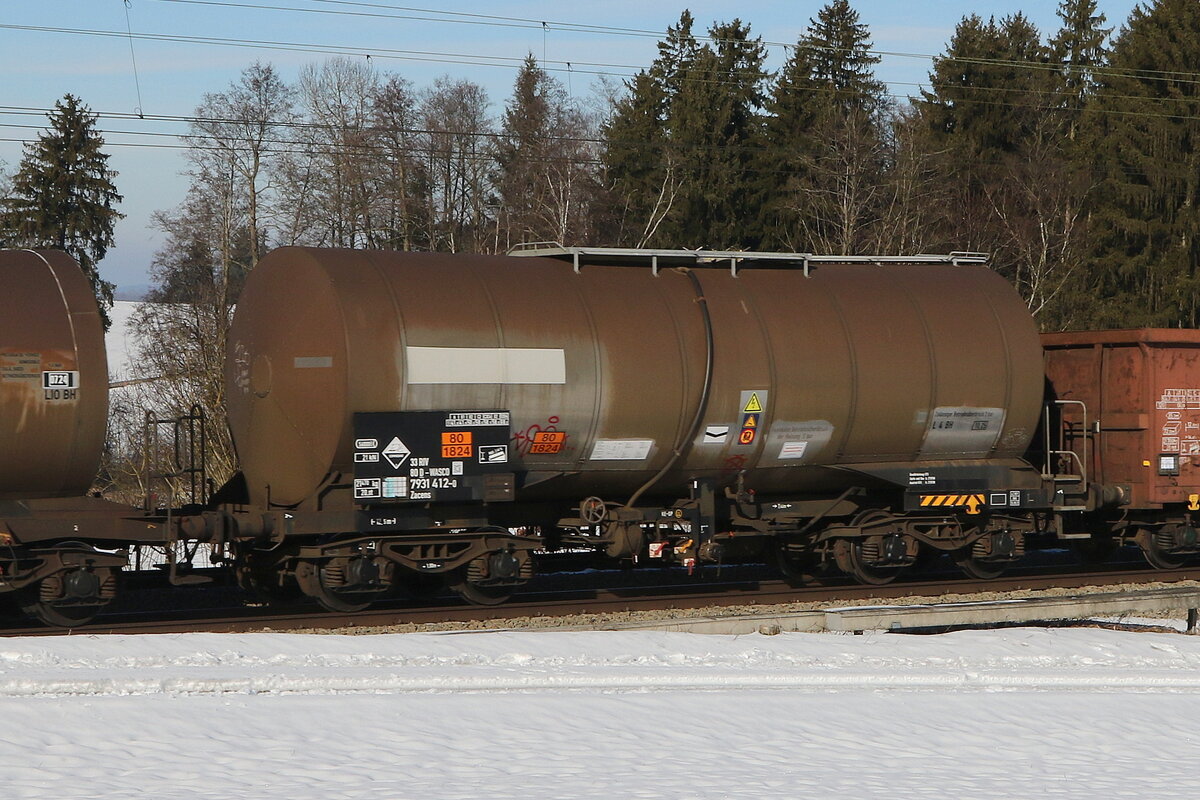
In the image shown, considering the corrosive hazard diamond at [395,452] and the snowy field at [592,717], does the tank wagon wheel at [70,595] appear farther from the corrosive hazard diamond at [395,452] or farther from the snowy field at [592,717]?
the corrosive hazard diamond at [395,452]

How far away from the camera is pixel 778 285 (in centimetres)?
1599

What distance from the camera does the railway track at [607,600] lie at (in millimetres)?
13953

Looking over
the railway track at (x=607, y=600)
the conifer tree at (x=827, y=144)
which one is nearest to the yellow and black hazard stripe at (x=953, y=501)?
the railway track at (x=607, y=600)

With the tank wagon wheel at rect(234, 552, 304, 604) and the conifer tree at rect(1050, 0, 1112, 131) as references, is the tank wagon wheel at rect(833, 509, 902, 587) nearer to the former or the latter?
the tank wagon wheel at rect(234, 552, 304, 604)

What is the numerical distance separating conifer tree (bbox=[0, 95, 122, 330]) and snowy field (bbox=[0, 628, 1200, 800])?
35949mm

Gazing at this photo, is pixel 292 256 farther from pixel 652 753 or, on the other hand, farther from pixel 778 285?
pixel 652 753

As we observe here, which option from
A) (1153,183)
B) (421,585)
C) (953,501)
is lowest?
(421,585)

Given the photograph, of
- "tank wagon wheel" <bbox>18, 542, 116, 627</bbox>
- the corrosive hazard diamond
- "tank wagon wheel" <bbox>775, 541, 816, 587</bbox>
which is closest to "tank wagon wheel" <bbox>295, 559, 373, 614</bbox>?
the corrosive hazard diamond

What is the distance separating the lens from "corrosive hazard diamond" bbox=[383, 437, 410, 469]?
13820 millimetres

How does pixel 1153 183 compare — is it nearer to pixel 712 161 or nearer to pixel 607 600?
pixel 712 161

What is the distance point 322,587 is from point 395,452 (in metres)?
1.73

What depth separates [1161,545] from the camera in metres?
18.6

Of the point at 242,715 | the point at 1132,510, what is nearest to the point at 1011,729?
the point at 242,715

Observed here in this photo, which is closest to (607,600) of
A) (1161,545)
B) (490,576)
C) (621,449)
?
(490,576)
